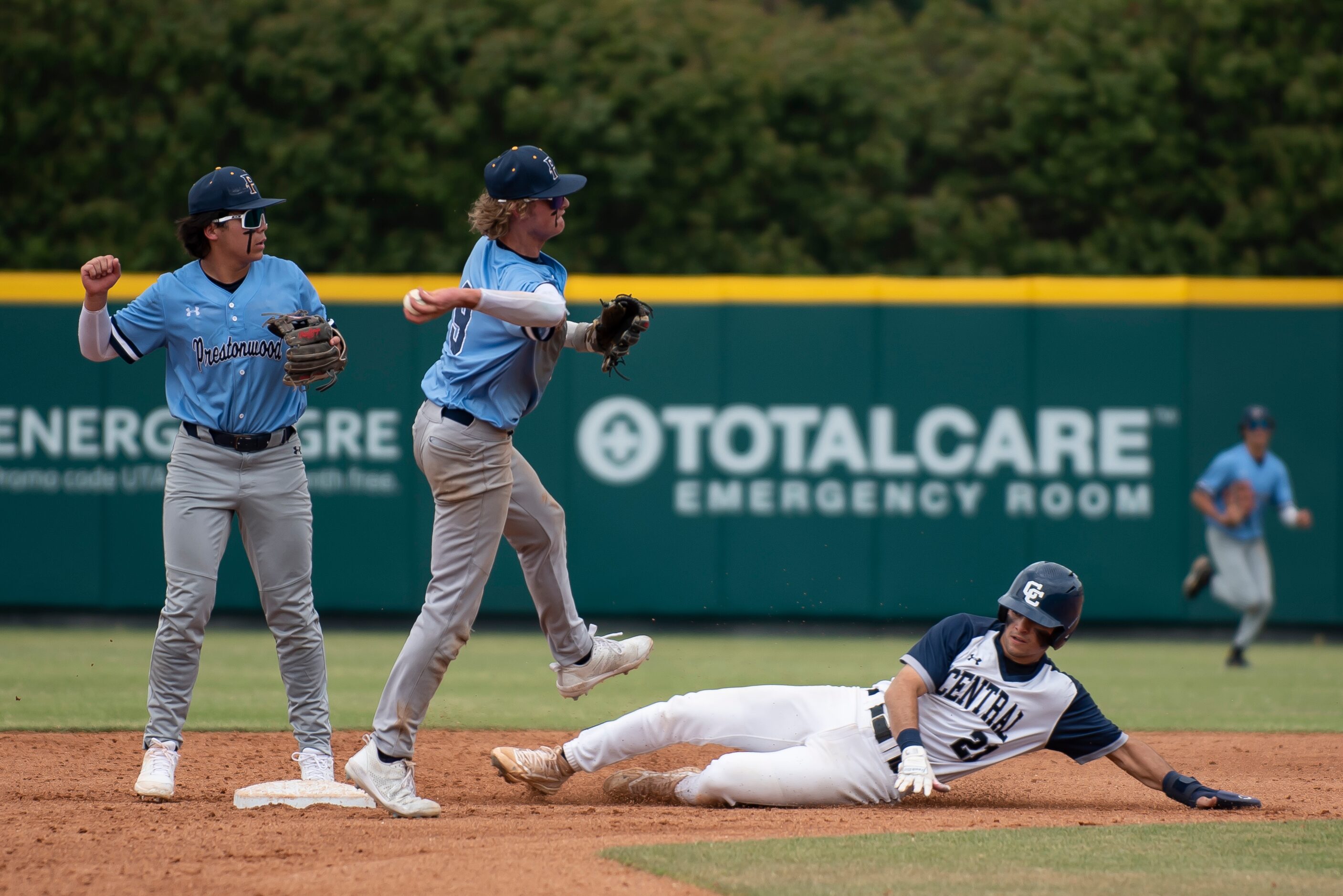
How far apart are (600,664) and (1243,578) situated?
652cm

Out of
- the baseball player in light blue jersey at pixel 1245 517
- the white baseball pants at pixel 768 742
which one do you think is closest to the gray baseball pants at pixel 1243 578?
the baseball player in light blue jersey at pixel 1245 517

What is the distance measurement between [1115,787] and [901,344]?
6626 millimetres

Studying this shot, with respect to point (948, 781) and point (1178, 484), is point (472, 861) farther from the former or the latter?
point (1178, 484)

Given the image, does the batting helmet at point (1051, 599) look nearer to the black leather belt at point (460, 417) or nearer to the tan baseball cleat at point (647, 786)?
the tan baseball cleat at point (647, 786)

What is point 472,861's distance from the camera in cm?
406

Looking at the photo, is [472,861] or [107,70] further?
[107,70]

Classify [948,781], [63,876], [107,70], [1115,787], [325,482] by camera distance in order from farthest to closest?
[107,70] < [325,482] < [1115,787] < [948,781] < [63,876]

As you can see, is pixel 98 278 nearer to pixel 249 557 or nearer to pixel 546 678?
pixel 249 557

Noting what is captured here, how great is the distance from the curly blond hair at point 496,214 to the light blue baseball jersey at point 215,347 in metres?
0.78

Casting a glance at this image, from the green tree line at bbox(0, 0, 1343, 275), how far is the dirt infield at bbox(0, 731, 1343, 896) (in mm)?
9198

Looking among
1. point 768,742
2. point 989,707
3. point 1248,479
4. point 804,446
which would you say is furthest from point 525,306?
point 804,446

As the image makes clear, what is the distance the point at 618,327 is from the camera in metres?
4.88

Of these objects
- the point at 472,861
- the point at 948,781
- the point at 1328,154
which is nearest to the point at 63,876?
the point at 472,861

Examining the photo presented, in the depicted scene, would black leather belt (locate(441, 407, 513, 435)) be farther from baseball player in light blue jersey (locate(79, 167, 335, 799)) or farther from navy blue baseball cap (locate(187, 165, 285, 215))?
navy blue baseball cap (locate(187, 165, 285, 215))
